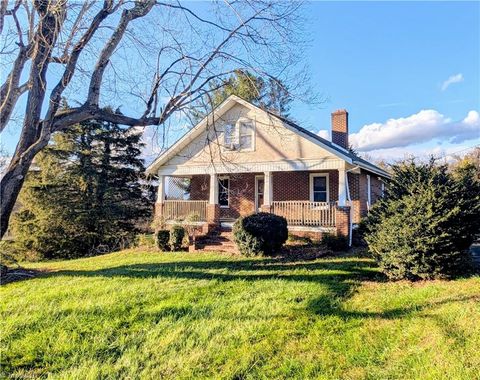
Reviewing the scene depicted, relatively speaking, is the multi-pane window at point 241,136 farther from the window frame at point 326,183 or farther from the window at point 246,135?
the window frame at point 326,183

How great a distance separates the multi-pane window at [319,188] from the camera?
622 inches

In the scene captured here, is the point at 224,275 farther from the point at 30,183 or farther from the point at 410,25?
the point at 30,183

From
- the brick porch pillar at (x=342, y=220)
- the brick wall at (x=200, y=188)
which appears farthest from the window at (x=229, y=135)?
the brick porch pillar at (x=342, y=220)

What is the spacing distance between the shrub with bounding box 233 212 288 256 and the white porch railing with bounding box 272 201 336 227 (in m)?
2.52

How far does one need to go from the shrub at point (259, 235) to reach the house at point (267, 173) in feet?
8.51

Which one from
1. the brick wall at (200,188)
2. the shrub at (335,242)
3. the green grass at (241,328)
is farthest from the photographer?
the brick wall at (200,188)

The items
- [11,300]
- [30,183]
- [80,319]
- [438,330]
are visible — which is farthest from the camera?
[30,183]

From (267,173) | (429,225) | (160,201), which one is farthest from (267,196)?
(429,225)

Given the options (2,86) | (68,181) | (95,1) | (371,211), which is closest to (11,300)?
(2,86)

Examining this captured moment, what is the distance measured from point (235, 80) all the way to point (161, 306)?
648cm

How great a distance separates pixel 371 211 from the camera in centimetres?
812

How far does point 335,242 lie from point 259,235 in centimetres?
293

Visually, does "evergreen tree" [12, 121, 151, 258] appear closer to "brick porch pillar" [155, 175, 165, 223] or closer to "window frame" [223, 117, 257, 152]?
"brick porch pillar" [155, 175, 165, 223]

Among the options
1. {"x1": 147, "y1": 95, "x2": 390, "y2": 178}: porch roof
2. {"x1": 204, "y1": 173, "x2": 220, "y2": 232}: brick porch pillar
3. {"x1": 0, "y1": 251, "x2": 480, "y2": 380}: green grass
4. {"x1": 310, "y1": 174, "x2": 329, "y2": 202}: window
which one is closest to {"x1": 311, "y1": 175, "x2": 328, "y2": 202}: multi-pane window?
{"x1": 310, "y1": 174, "x2": 329, "y2": 202}: window
